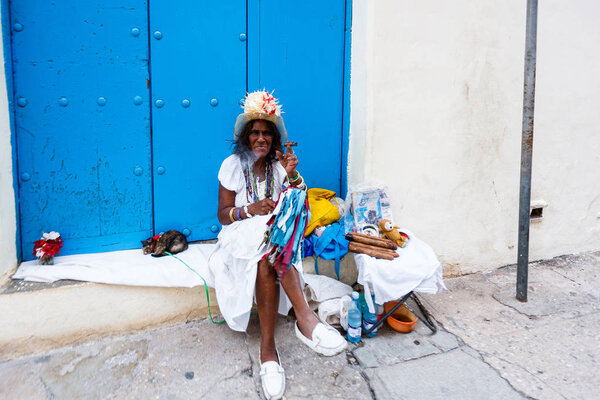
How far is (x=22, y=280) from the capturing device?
228 cm

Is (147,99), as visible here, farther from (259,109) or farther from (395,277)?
(395,277)

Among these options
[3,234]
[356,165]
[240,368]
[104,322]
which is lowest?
[240,368]

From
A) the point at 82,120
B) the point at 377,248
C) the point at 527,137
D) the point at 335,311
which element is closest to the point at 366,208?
the point at 377,248

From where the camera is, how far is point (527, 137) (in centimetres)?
277

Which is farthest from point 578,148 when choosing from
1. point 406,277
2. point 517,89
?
point 406,277

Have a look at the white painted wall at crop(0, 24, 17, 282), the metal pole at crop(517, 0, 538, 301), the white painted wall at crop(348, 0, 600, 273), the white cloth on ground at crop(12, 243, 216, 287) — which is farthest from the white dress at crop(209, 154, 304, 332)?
the metal pole at crop(517, 0, 538, 301)

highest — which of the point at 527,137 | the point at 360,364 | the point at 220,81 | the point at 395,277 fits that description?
the point at 220,81

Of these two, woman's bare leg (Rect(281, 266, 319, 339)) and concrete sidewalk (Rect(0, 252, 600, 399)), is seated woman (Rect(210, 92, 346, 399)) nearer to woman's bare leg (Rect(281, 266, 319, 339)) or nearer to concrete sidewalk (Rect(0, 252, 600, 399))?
woman's bare leg (Rect(281, 266, 319, 339))

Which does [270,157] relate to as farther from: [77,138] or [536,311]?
[536,311]

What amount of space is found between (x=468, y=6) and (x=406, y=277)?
2.19 meters

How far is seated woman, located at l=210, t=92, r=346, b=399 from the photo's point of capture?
2205 millimetres

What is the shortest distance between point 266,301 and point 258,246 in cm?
33

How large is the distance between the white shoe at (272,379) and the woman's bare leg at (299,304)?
334 millimetres

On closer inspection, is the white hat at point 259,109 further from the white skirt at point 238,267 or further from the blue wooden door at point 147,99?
the white skirt at point 238,267
